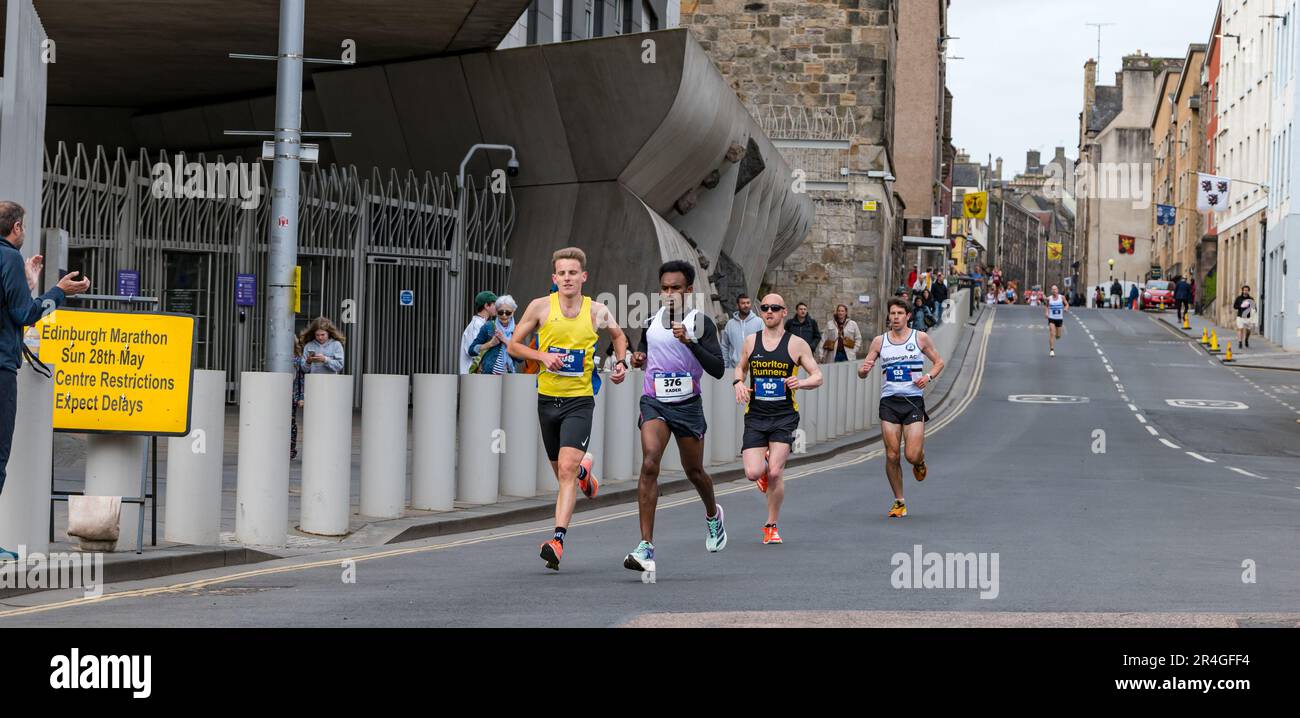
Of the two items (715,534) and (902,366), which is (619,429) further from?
(715,534)

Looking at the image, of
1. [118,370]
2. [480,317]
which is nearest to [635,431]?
[480,317]

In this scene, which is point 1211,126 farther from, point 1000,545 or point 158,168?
point 1000,545

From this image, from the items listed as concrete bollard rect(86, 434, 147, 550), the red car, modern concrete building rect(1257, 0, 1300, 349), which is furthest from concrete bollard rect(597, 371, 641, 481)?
the red car

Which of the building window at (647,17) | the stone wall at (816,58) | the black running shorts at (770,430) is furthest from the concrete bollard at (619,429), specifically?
the stone wall at (816,58)

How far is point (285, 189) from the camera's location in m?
14.3

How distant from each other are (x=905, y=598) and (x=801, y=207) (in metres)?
32.9

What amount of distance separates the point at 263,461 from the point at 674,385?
2.70 metres

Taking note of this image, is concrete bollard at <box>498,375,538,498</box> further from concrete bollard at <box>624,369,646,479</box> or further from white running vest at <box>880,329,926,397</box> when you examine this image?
white running vest at <box>880,329,926,397</box>

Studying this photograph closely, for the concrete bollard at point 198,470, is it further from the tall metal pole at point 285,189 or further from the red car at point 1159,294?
the red car at point 1159,294

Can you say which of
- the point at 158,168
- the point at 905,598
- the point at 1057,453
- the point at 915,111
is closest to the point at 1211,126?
A: the point at 915,111

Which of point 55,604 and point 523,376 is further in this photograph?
point 523,376

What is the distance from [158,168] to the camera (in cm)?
2186

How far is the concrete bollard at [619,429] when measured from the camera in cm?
1653

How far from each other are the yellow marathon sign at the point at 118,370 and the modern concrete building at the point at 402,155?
10107 millimetres
